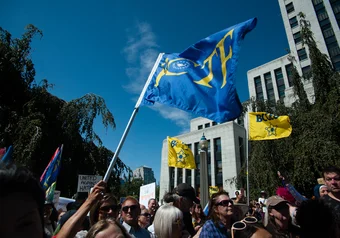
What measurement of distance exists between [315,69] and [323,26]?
26.2m

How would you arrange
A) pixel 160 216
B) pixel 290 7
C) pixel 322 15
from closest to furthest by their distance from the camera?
1. pixel 160 216
2. pixel 322 15
3. pixel 290 7

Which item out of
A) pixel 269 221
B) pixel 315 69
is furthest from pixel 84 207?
pixel 315 69

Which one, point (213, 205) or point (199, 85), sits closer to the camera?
point (213, 205)

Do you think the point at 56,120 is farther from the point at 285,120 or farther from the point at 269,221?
the point at 269,221

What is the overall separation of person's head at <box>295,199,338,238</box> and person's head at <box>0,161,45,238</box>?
74.3 inches

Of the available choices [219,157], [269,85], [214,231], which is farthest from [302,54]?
[214,231]

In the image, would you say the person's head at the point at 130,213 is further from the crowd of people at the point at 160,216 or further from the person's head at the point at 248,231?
the person's head at the point at 248,231

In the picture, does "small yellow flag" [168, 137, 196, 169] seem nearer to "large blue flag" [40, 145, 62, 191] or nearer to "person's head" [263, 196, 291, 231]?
"large blue flag" [40, 145, 62, 191]

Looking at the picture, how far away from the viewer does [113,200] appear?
3.01 m

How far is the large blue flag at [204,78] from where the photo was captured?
4082 millimetres

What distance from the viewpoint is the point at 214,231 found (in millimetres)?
2543

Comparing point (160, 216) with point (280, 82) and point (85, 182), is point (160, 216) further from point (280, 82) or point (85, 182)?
point (280, 82)

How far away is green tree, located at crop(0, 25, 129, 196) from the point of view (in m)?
10.9

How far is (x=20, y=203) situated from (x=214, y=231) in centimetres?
217
